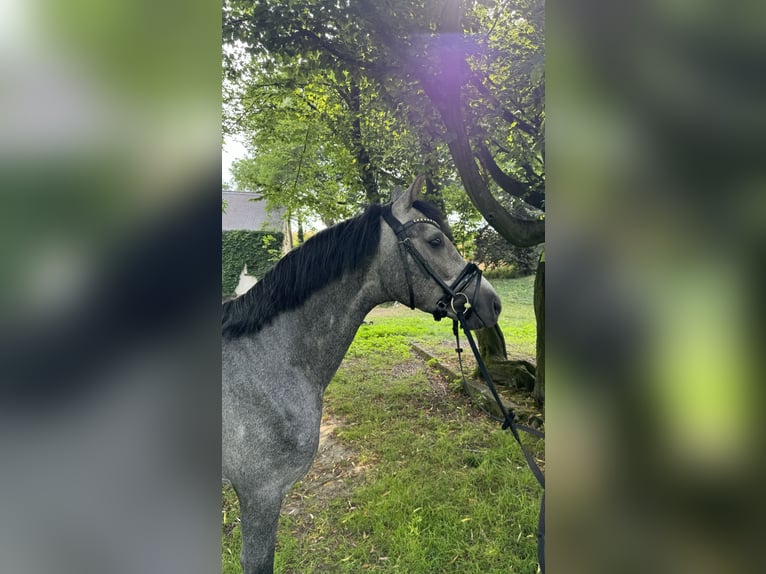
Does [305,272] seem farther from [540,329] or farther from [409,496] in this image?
[540,329]

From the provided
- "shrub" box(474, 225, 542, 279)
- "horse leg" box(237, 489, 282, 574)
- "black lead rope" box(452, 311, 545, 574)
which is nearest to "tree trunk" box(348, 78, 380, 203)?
"shrub" box(474, 225, 542, 279)

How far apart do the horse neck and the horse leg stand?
1.80 feet

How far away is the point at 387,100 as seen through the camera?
3840mm

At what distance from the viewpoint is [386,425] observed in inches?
170

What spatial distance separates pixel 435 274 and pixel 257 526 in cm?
141

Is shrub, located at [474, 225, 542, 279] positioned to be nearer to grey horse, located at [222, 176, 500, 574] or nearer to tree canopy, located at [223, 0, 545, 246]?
tree canopy, located at [223, 0, 545, 246]

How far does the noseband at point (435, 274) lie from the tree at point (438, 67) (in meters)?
1.58

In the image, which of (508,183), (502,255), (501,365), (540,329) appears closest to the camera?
(540,329)
